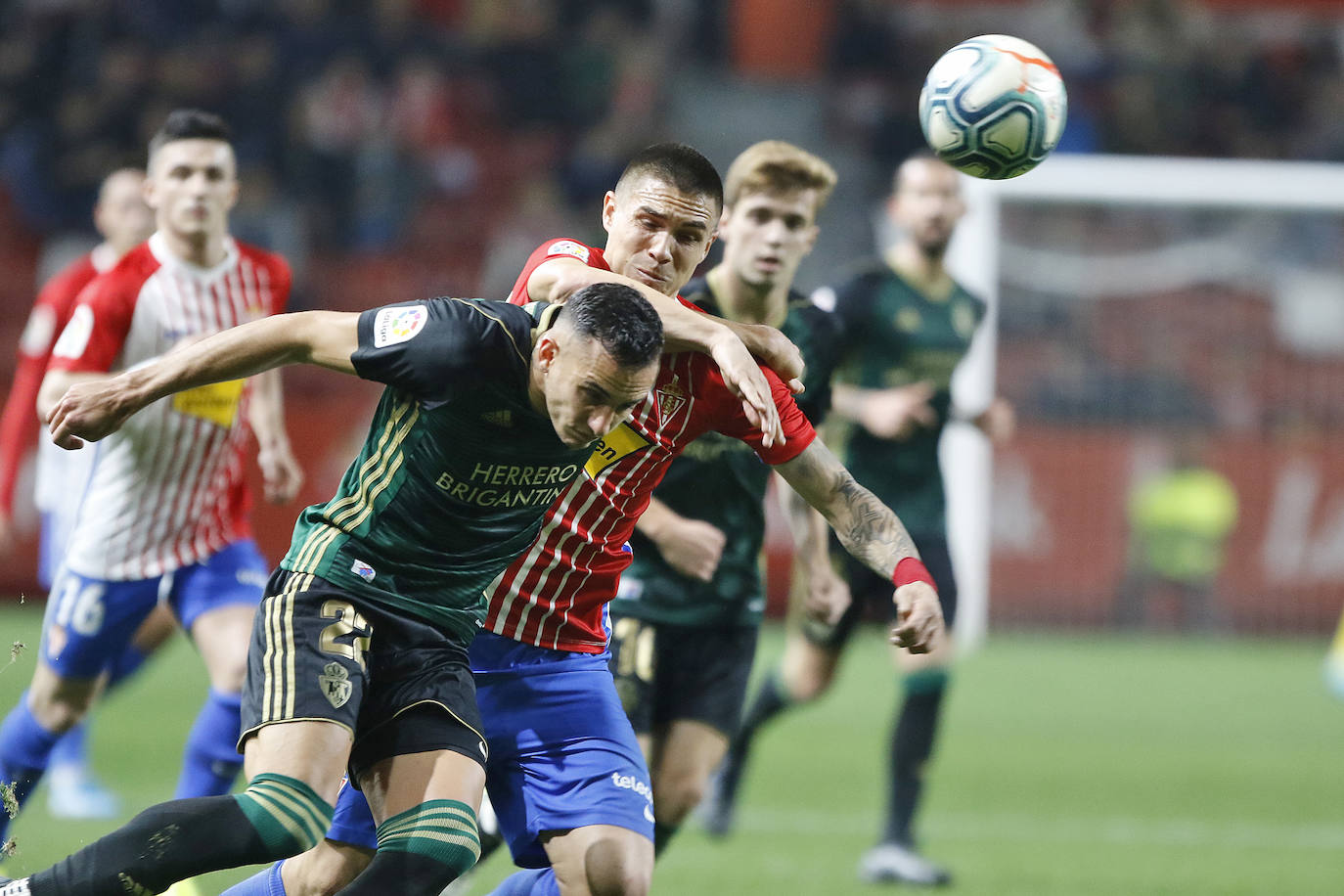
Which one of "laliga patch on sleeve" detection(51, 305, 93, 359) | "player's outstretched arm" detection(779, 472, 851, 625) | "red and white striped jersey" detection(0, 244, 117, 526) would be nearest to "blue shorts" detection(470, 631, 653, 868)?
"player's outstretched arm" detection(779, 472, 851, 625)

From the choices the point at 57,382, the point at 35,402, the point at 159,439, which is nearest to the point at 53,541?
the point at 35,402

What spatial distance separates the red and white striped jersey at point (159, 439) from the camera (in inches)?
225

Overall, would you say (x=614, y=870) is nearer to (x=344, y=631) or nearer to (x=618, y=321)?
(x=344, y=631)

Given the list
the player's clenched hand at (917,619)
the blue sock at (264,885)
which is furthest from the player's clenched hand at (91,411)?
the player's clenched hand at (917,619)

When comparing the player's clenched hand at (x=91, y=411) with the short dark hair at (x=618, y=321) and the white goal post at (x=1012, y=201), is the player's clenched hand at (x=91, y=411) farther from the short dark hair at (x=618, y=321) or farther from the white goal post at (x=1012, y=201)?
the white goal post at (x=1012, y=201)

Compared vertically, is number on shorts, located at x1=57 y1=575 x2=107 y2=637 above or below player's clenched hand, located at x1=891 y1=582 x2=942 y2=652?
below

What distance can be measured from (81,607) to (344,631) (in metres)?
2.27

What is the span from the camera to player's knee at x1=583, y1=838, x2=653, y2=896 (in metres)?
3.87

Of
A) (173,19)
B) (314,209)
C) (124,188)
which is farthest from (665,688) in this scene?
(173,19)

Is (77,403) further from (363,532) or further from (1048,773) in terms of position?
(1048,773)

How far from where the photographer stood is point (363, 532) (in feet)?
12.4

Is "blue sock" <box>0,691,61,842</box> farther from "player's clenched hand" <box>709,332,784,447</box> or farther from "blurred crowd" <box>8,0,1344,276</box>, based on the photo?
"blurred crowd" <box>8,0,1344,276</box>

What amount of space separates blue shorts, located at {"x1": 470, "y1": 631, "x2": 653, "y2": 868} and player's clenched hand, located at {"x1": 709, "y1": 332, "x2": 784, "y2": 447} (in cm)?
85

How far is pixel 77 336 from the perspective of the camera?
5602 millimetres
